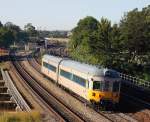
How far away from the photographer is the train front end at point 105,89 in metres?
33.5

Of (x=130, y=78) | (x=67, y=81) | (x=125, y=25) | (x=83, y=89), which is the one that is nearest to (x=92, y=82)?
(x=83, y=89)

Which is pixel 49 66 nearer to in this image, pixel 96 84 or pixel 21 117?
pixel 96 84

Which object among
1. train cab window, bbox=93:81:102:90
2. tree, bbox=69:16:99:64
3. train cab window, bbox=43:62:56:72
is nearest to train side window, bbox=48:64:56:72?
train cab window, bbox=43:62:56:72

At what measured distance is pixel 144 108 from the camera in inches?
1368


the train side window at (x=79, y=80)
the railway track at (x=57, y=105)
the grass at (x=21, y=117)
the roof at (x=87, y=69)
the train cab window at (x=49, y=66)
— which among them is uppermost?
the roof at (x=87, y=69)

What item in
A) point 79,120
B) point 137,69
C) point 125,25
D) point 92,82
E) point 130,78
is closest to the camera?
point 79,120

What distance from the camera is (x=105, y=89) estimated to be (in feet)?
110

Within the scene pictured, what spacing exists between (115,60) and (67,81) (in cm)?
1672

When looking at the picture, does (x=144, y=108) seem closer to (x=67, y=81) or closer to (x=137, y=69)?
(x=67, y=81)

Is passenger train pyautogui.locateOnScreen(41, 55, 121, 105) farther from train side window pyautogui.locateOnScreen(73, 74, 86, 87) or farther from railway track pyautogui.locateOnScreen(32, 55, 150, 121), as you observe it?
railway track pyautogui.locateOnScreen(32, 55, 150, 121)

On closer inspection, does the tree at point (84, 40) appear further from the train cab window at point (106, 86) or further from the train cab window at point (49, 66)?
the train cab window at point (106, 86)

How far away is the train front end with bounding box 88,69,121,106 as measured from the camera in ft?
110

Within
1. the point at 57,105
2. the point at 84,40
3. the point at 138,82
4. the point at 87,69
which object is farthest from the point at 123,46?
the point at 87,69

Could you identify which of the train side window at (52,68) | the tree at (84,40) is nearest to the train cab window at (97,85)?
the train side window at (52,68)
